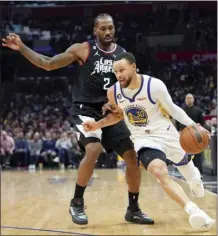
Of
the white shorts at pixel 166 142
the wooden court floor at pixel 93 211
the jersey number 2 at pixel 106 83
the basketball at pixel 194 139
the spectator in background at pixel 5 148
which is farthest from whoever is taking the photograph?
the spectator in background at pixel 5 148

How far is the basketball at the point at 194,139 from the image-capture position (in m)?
3.47

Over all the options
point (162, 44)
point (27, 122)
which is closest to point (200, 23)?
point (162, 44)

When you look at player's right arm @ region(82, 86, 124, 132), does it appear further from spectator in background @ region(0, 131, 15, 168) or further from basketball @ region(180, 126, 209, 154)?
spectator in background @ region(0, 131, 15, 168)

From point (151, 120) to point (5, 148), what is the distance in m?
11.8

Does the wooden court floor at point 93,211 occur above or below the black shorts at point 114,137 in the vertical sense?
below

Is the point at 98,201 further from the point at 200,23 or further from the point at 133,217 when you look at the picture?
the point at 200,23

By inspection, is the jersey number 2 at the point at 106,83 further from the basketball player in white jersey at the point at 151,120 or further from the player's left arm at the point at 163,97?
the player's left arm at the point at 163,97

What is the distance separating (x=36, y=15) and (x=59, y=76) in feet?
8.33

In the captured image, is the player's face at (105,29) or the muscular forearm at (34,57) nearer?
the muscular forearm at (34,57)

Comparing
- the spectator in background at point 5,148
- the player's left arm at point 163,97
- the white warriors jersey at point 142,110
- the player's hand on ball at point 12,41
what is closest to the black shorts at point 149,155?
the white warriors jersey at point 142,110

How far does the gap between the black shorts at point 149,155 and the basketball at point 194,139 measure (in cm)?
34

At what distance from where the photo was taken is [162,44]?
14258 mm

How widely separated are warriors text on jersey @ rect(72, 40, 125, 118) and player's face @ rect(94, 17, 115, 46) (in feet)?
0.77

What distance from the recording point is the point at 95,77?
443 cm
